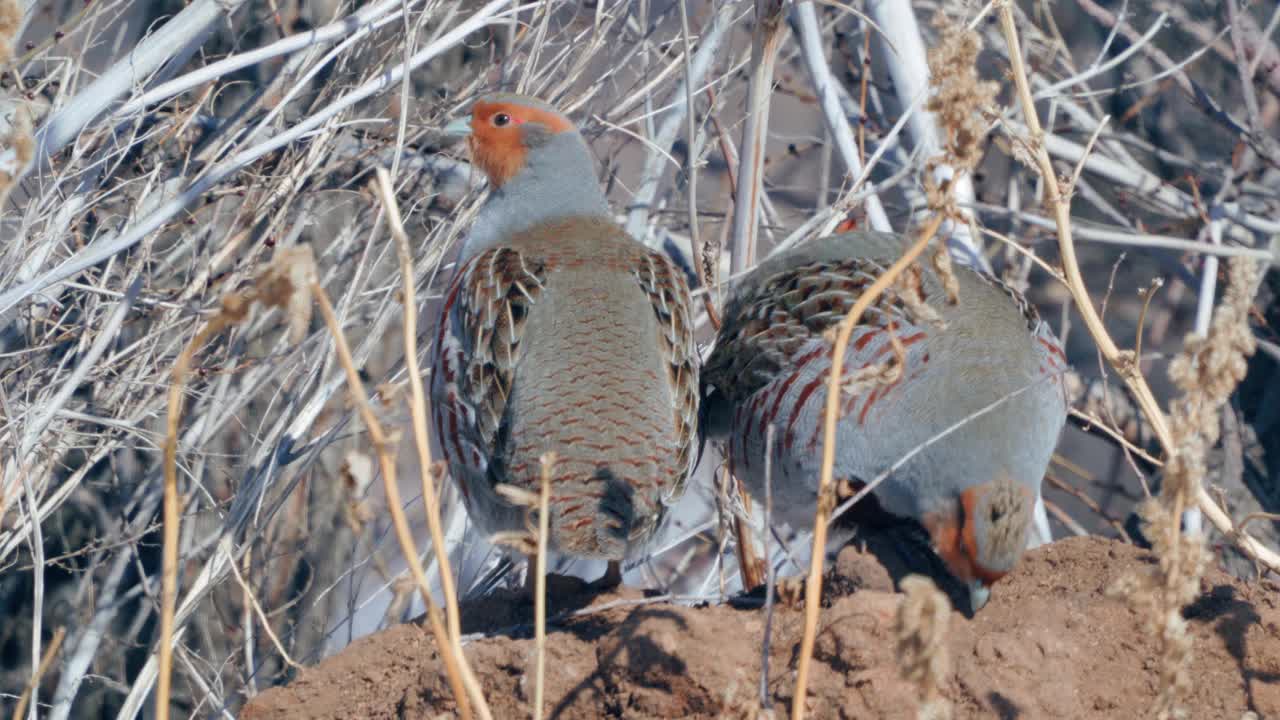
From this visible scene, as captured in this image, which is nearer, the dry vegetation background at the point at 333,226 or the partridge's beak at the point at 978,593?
the partridge's beak at the point at 978,593

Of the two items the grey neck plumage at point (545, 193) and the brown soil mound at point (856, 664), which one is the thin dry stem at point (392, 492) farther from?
the grey neck plumage at point (545, 193)

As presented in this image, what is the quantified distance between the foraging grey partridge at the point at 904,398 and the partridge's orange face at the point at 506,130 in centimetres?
75

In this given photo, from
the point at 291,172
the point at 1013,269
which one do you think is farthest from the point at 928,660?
the point at 1013,269

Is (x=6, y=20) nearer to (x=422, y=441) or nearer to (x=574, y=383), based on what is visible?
(x=422, y=441)

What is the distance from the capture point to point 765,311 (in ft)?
12.2

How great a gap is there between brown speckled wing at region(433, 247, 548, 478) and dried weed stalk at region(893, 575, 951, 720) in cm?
165

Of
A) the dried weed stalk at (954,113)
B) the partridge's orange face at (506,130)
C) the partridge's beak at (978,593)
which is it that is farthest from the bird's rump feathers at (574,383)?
the dried weed stalk at (954,113)

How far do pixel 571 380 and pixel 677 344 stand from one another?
35 centimetres

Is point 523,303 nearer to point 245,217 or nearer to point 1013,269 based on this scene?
point 245,217

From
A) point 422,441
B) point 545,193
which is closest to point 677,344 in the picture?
point 545,193

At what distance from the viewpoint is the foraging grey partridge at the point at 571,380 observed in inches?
123

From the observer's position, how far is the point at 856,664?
2.47 meters

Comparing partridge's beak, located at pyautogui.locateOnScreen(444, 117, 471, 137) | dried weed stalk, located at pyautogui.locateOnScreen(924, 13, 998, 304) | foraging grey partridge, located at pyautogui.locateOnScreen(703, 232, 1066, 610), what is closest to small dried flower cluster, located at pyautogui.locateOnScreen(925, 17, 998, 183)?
dried weed stalk, located at pyautogui.locateOnScreen(924, 13, 998, 304)

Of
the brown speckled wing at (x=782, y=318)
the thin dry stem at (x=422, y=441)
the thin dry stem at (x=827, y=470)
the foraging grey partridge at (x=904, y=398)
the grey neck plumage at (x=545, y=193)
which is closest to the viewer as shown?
the thin dry stem at (x=422, y=441)
